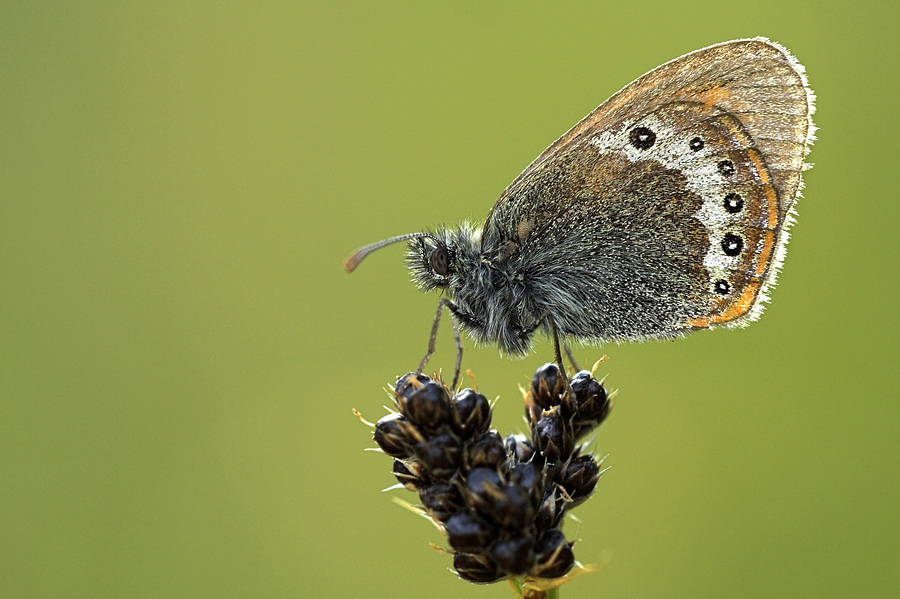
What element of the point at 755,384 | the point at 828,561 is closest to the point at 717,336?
the point at 755,384

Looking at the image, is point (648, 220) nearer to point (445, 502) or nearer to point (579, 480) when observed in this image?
point (579, 480)

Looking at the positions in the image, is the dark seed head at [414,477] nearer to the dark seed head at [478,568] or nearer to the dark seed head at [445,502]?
the dark seed head at [445,502]

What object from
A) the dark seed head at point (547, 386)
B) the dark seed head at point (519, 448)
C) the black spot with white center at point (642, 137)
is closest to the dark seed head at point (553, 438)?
the dark seed head at point (519, 448)

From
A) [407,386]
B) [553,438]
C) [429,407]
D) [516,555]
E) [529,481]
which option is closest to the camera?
[516,555]

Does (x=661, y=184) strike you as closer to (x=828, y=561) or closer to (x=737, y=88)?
(x=737, y=88)

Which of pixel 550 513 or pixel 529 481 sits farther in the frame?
pixel 550 513

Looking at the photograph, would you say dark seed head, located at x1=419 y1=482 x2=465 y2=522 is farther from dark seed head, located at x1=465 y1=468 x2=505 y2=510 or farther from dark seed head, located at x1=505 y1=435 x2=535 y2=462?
dark seed head, located at x1=505 y1=435 x2=535 y2=462

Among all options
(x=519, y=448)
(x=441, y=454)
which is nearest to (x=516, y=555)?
(x=441, y=454)
